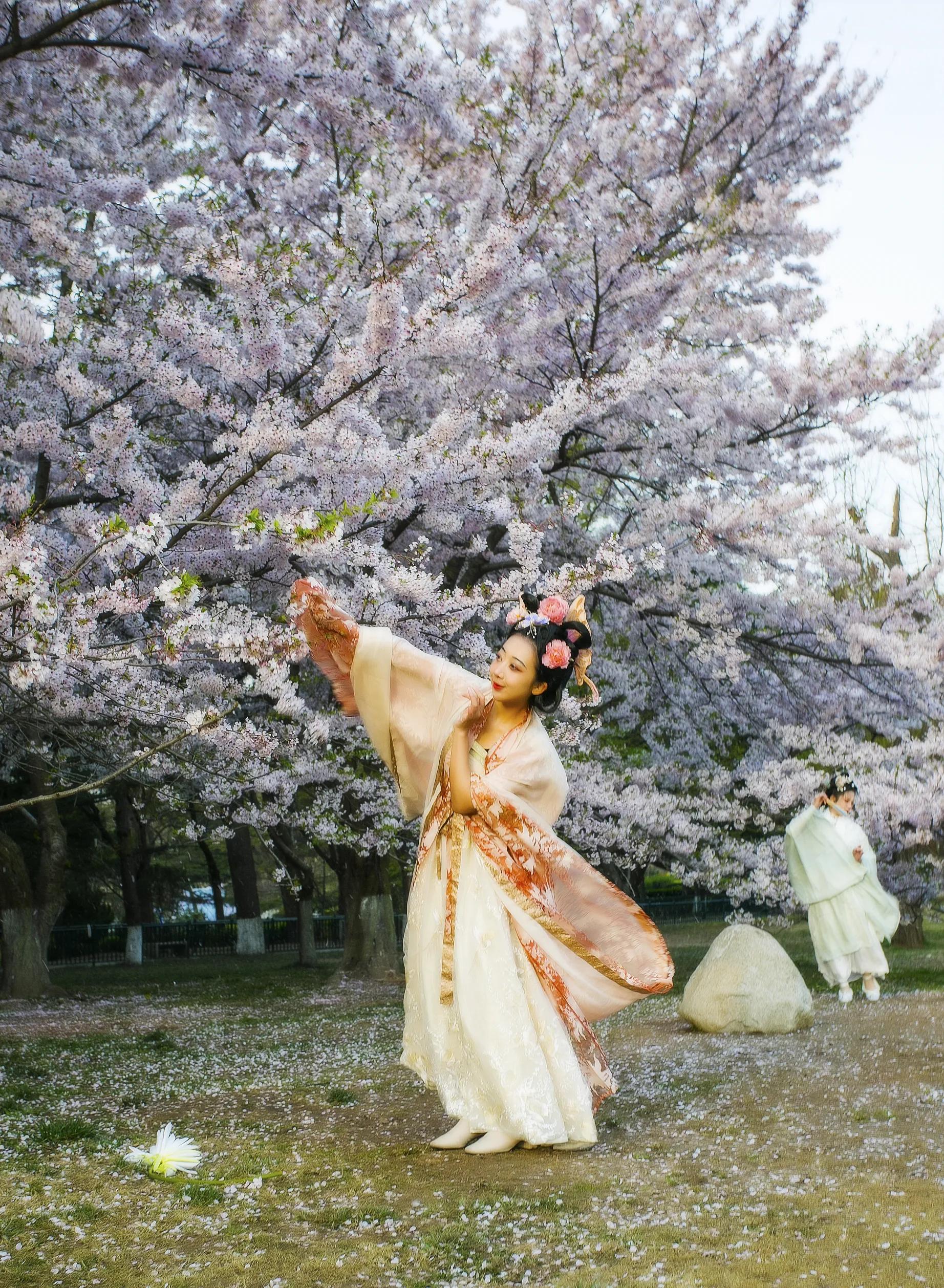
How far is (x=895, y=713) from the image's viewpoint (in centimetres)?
1045

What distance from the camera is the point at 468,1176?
152 inches

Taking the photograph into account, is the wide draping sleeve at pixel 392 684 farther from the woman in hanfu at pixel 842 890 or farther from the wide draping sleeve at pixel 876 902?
the wide draping sleeve at pixel 876 902

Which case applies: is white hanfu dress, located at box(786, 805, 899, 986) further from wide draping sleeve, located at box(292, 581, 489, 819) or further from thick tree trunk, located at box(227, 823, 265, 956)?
thick tree trunk, located at box(227, 823, 265, 956)

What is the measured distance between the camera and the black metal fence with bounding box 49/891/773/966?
64.7ft

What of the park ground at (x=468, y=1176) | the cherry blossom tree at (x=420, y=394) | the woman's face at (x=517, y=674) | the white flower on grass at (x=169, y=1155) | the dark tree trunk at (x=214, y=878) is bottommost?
the park ground at (x=468, y=1176)

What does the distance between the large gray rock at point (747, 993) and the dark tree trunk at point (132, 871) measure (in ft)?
37.6

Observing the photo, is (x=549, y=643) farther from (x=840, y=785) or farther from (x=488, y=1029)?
(x=840, y=785)

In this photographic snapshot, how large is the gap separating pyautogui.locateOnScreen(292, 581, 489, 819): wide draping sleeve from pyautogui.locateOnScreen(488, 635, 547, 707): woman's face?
2.8 inches

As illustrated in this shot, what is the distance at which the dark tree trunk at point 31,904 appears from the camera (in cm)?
1143

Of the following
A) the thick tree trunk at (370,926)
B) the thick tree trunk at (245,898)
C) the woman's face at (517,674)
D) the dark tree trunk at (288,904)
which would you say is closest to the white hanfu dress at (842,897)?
the thick tree trunk at (370,926)

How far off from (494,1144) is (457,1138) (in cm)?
19

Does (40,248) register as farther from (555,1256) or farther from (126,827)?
(126,827)

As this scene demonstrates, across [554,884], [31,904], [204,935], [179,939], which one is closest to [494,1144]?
[554,884]

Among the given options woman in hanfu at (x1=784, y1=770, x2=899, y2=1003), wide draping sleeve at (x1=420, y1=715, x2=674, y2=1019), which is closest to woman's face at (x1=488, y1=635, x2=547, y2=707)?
wide draping sleeve at (x1=420, y1=715, x2=674, y2=1019)
